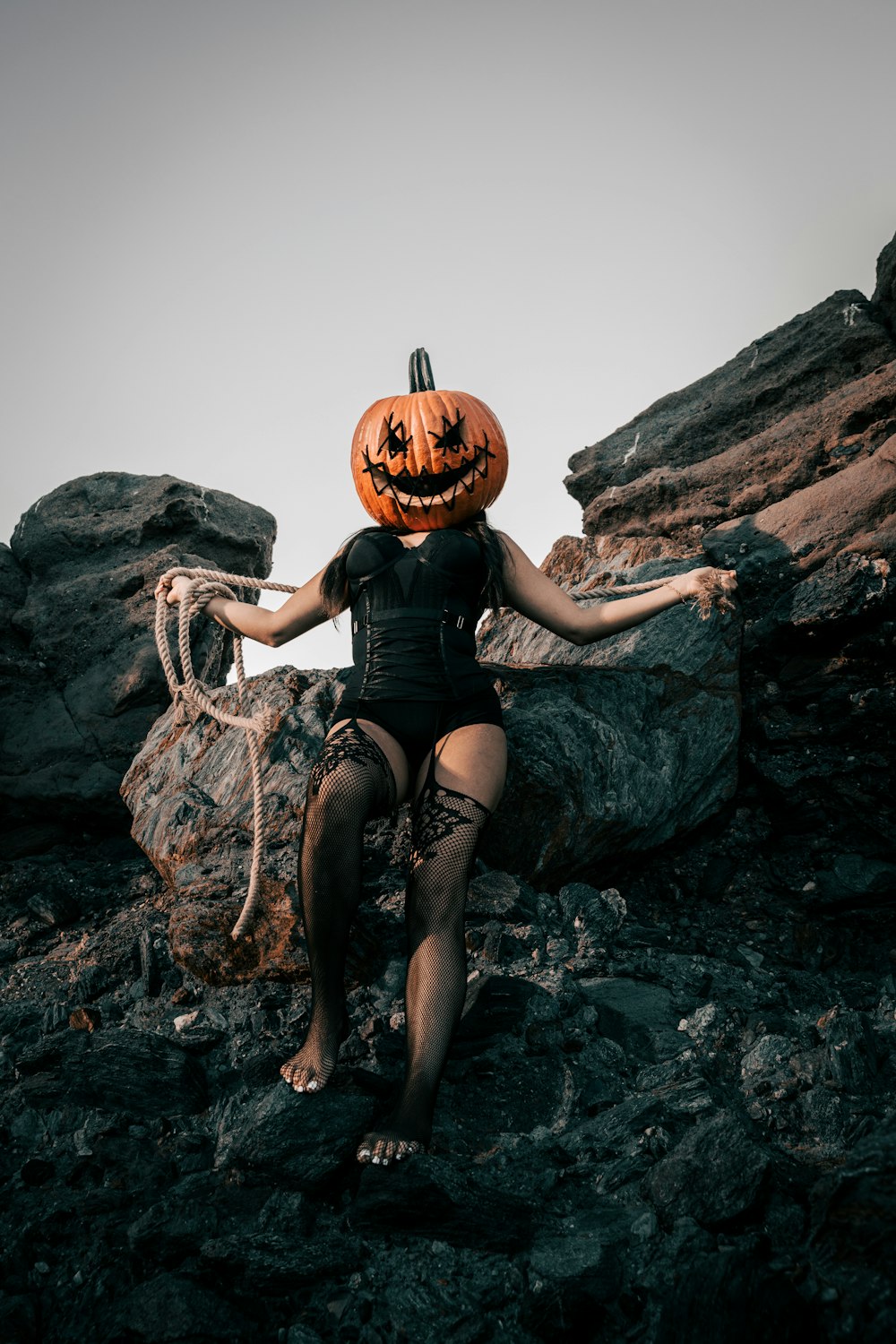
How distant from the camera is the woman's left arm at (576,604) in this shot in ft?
13.1

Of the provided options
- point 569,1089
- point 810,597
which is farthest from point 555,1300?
point 810,597

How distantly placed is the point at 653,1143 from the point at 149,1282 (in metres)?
1.53

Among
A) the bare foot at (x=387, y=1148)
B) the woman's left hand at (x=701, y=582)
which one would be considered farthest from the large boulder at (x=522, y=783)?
the bare foot at (x=387, y=1148)

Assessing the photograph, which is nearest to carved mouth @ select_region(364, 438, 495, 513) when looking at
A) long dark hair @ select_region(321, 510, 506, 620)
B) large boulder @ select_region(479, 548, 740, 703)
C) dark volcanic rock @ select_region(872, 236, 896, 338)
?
long dark hair @ select_region(321, 510, 506, 620)

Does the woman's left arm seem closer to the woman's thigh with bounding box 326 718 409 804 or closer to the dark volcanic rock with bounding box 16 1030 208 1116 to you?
the woman's thigh with bounding box 326 718 409 804

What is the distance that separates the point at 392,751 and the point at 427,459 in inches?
49.6

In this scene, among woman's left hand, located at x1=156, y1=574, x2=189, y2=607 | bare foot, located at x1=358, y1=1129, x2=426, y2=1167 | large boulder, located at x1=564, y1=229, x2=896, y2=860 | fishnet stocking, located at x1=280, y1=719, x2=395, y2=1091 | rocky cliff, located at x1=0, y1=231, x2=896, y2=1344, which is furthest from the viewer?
large boulder, located at x1=564, y1=229, x2=896, y2=860

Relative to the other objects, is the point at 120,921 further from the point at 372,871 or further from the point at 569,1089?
the point at 569,1089

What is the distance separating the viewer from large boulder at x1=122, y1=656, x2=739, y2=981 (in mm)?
4191

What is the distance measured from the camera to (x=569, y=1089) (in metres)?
3.35

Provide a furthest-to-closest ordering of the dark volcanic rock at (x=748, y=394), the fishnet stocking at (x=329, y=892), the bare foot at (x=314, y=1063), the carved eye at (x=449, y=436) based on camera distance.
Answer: the dark volcanic rock at (x=748, y=394), the carved eye at (x=449, y=436), the fishnet stocking at (x=329, y=892), the bare foot at (x=314, y=1063)

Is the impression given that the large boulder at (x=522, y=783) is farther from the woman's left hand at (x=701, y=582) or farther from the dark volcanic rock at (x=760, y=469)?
the dark volcanic rock at (x=760, y=469)

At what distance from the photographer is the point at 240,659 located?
15.5 feet

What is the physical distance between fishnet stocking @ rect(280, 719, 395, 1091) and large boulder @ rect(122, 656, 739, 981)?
0.63m
